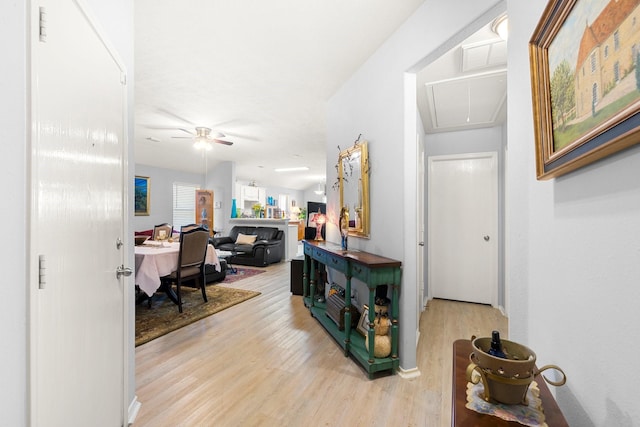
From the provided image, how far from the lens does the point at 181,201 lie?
8.47 metres

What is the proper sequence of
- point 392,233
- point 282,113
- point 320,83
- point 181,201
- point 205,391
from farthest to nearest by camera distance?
point 181,201, point 282,113, point 320,83, point 392,233, point 205,391

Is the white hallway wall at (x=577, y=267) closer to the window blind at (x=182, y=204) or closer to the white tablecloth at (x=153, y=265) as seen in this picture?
the white tablecloth at (x=153, y=265)

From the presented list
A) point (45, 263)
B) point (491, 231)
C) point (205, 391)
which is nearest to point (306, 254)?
point (205, 391)

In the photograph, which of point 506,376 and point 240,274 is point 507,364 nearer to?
point 506,376

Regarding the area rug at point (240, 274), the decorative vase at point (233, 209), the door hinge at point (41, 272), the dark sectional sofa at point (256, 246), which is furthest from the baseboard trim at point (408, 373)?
the decorative vase at point (233, 209)

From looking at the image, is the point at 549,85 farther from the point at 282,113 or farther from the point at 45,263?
the point at 282,113

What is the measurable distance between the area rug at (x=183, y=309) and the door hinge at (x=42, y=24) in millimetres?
2528

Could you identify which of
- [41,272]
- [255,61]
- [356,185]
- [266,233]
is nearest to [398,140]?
[356,185]

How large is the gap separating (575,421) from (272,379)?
181 centimetres

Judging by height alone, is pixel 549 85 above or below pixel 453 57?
below

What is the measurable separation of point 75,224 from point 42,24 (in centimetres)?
67

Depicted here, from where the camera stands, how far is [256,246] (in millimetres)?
6301

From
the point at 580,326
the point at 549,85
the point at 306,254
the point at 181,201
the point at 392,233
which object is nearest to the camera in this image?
the point at 580,326

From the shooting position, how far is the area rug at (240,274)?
5062mm
